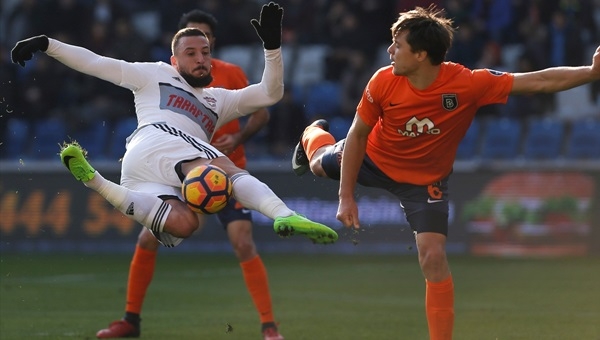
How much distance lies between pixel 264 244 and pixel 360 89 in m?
3.10

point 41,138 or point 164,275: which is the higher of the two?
point 41,138

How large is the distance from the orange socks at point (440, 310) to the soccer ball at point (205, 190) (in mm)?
1557

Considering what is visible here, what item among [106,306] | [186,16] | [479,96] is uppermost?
[186,16]

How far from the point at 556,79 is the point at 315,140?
7.12 ft

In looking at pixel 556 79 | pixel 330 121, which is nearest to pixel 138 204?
pixel 556 79

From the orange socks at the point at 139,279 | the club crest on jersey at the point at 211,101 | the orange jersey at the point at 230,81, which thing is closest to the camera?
the club crest on jersey at the point at 211,101

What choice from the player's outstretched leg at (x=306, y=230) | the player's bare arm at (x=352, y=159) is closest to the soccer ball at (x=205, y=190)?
the player's outstretched leg at (x=306, y=230)

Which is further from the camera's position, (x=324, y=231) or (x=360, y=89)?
(x=360, y=89)

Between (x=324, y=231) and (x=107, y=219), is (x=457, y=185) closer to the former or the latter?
(x=107, y=219)

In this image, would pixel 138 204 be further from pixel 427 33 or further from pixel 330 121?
pixel 330 121

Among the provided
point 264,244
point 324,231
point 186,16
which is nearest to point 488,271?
point 264,244

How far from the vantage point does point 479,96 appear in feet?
26.6

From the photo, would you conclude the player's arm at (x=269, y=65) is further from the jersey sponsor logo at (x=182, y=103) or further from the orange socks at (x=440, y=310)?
the orange socks at (x=440, y=310)

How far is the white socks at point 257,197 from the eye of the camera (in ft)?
27.1
